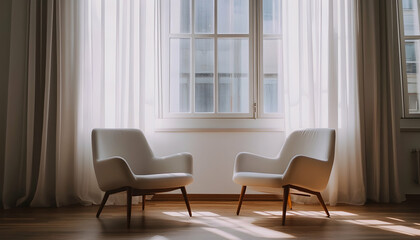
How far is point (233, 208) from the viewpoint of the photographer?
3.51 metres

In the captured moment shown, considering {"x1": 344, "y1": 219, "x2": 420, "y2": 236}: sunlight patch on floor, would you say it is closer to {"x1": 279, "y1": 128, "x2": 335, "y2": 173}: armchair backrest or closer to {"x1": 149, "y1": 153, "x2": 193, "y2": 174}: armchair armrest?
{"x1": 279, "y1": 128, "x2": 335, "y2": 173}: armchair backrest

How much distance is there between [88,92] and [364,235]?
2.71 meters

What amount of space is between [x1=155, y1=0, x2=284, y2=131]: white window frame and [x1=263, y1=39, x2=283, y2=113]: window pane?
6 cm

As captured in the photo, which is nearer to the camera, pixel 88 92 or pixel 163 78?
pixel 88 92

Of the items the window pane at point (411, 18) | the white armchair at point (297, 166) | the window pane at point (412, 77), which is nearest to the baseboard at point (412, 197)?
the window pane at point (412, 77)

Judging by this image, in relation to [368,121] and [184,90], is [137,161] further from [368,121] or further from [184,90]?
[368,121]

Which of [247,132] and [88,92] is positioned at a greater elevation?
[88,92]

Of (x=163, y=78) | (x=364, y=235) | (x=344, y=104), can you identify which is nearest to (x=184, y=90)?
(x=163, y=78)

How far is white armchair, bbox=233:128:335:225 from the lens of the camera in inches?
114

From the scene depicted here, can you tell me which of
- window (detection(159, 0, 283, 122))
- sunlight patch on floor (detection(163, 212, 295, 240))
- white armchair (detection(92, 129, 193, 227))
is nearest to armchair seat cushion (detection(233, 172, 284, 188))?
sunlight patch on floor (detection(163, 212, 295, 240))

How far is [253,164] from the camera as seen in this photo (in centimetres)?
338

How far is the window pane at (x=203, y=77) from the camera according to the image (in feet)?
13.5

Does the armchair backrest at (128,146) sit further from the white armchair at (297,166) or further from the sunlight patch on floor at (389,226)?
the sunlight patch on floor at (389,226)

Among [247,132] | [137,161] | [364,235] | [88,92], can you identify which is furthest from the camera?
[247,132]
